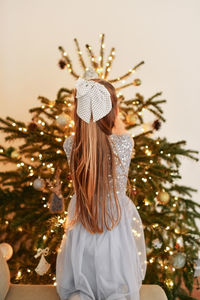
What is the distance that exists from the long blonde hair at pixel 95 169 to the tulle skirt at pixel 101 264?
47 millimetres

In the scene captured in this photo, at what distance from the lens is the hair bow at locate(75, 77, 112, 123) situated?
3.90 feet

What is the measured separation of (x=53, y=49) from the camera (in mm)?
2357

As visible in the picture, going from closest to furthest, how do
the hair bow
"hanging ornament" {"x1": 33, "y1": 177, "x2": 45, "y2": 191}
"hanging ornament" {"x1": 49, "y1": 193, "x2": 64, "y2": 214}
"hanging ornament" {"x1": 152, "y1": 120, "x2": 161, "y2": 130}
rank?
1. the hair bow
2. "hanging ornament" {"x1": 49, "y1": 193, "x2": 64, "y2": 214}
3. "hanging ornament" {"x1": 33, "y1": 177, "x2": 45, "y2": 191}
4. "hanging ornament" {"x1": 152, "y1": 120, "x2": 161, "y2": 130}

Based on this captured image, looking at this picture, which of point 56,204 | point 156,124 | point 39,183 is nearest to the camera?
point 56,204

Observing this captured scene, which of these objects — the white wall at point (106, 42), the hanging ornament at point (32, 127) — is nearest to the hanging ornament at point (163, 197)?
the hanging ornament at point (32, 127)

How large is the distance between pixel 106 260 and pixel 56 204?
412 millimetres

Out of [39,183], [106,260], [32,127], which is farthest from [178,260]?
[32,127]

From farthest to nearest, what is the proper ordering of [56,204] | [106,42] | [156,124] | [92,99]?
[106,42], [156,124], [56,204], [92,99]

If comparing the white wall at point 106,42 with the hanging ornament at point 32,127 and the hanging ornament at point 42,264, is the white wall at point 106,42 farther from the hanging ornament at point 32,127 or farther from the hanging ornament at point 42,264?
the hanging ornament at point 42,264

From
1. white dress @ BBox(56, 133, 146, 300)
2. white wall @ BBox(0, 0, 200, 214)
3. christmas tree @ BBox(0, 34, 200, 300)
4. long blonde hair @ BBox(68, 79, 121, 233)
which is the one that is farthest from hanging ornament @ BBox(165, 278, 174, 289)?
white wall @ BBox(0, 0, 200, 214)

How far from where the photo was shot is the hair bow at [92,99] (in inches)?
46.8

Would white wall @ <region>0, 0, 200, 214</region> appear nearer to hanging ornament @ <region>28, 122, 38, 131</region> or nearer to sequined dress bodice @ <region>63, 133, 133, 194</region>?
hanging ornament @ <region>28, 122, 38, 131</region>

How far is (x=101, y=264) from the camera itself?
3.98ft

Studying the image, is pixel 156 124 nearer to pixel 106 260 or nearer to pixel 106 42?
pixel 106 260
